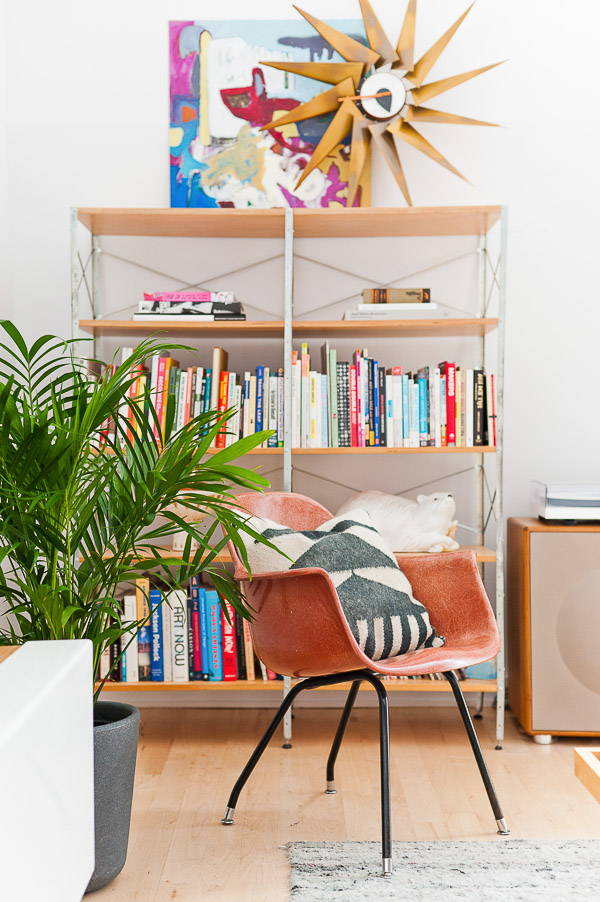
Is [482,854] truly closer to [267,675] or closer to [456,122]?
[267,675]

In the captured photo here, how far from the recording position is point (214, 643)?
2635 mm

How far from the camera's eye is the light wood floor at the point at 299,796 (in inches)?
71.9

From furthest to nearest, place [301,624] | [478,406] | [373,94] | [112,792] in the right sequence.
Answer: [373,94]
[478,406]
[301,624]
[112,792]

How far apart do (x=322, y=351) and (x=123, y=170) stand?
38.8 inches

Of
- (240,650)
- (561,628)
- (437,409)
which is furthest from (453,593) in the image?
(240,650)

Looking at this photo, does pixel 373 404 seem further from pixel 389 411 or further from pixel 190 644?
pixel 190 644

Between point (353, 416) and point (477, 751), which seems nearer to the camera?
point (477, 751)

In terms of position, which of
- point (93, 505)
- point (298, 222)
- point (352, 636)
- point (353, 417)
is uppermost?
point (298, 222)

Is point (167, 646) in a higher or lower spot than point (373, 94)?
lower

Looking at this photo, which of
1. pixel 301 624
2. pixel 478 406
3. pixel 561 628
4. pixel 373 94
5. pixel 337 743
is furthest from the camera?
pixel 373 94

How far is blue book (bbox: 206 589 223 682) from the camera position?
2633 millimetres

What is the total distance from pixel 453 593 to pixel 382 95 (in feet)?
5.62

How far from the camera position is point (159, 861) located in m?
1.86

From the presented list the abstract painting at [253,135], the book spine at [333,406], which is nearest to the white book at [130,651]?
the book spine at [333,406]
